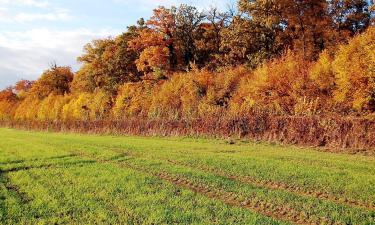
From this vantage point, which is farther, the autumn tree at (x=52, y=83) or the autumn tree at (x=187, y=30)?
the autumn tree at (x=52, y=83)

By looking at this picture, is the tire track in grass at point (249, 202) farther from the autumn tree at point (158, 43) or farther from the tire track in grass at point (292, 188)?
the autumn tree at point (158, 43)

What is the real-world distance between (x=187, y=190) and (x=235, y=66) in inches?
1701

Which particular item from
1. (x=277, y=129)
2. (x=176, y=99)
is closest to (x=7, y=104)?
(x=176, y=99)

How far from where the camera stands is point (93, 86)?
74500 millimetres

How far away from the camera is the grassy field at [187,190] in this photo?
10672 mm

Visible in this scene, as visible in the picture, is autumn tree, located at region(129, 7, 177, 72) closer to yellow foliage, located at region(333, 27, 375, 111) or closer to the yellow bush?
the yellow bush

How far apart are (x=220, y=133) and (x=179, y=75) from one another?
19.0 meters

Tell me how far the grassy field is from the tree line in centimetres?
1515

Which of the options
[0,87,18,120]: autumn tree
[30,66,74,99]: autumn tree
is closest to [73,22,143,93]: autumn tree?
[30,66,74,99]: autumn tree

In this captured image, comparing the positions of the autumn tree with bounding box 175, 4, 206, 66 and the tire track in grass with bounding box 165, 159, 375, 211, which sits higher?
the autumn tree with bounding box 175, 4, 206, 66

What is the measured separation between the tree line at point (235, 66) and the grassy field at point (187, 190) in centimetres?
1515

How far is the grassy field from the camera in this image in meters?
10.7

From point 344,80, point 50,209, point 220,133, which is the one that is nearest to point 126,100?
point 220,133

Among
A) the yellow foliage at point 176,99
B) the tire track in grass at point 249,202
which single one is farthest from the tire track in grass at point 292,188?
the yellow foliage at point 176,99
